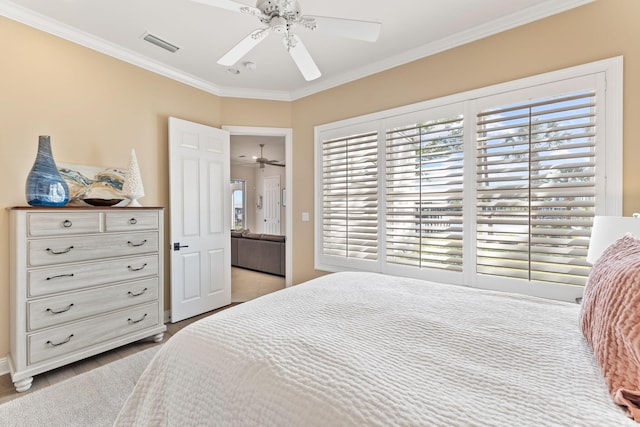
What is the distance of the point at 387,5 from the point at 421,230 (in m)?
1.89

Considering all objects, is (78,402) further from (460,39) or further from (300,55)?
(460,39)

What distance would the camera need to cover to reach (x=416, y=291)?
165 cm

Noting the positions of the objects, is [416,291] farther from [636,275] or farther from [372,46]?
[372,46]

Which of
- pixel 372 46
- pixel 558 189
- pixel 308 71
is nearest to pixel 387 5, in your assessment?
pixel 372 46

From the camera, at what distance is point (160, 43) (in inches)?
107

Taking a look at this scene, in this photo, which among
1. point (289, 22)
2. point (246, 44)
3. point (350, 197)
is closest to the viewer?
point (289, 22)

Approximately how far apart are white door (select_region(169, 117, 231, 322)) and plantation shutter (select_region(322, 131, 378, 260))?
4.24 feet

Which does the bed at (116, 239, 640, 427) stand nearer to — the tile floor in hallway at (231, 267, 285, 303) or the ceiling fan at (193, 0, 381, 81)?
the ceiling fan at (193, 0, 381, 81)

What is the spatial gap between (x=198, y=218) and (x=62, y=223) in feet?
4.40

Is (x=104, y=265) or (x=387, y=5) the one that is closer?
(x=387, y=5)

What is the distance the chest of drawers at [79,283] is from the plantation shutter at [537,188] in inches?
116

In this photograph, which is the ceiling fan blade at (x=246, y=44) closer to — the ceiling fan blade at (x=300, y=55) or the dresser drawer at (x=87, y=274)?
the ceiling fan blade at (x=300, y=55)

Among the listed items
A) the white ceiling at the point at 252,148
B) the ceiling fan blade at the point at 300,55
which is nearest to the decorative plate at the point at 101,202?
the ceiling fan blade at the point at 300,55

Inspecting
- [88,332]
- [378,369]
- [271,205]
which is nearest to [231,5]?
[378,369]
